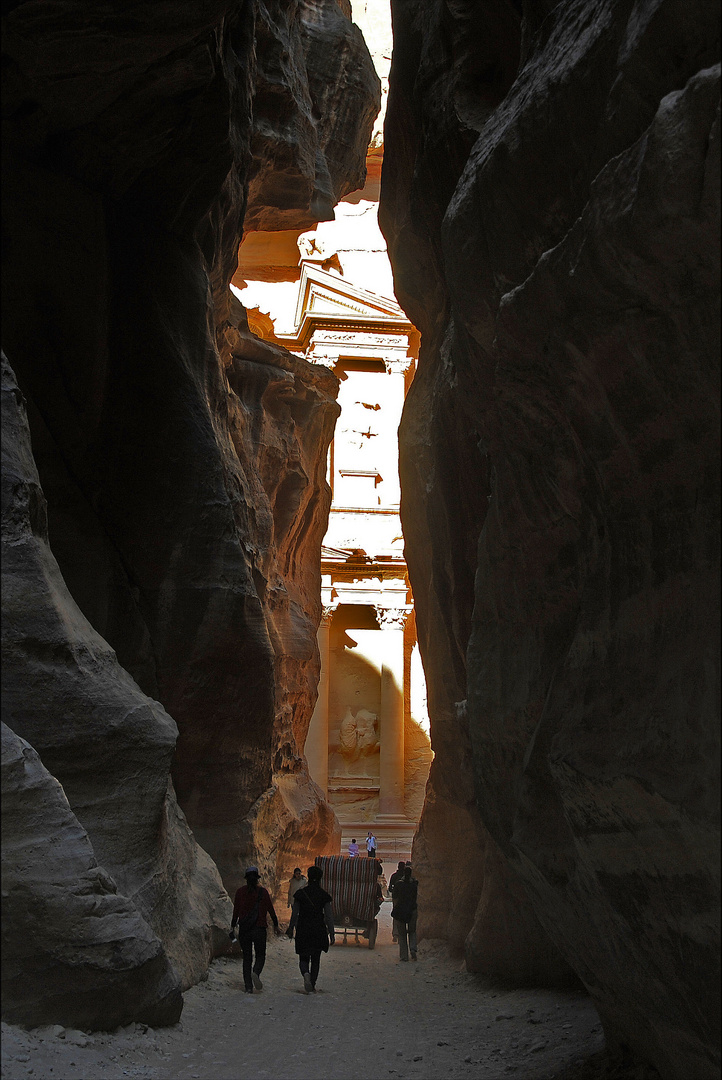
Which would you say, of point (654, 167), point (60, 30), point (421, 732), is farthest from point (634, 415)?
point (421, 732)

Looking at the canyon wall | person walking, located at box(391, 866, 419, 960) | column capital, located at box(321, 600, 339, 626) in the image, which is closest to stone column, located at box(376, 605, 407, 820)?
column capital, located at box(321, 600, 339, 626)

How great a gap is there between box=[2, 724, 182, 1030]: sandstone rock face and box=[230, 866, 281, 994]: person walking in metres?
2.68

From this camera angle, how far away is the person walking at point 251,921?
31.4 feet

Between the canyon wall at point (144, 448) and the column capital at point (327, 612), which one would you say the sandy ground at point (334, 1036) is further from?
the column capital at point (327, 612)

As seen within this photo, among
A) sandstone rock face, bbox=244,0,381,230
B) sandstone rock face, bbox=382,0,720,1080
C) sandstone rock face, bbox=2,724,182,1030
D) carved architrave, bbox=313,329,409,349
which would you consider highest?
carved architrave, bbox=313,329,409,349

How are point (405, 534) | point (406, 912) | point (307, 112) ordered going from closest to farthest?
point (406, 912) < point (405, 534) < point (307, 112)

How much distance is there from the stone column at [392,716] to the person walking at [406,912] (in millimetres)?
15666

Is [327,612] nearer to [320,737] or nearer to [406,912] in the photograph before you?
[320,737]

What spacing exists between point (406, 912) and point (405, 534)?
5697 millimetres

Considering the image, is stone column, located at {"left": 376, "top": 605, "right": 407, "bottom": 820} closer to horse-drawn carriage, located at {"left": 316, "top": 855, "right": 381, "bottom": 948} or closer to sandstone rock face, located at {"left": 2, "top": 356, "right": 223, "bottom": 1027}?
horse-drawn carriage, located at {"left": 316, "top": 855, "right": 381, "bottom": 948}

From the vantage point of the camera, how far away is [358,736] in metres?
30.2

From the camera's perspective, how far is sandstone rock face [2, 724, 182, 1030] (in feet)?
20.1

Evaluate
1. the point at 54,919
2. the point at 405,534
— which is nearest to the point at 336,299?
the point at 405,534

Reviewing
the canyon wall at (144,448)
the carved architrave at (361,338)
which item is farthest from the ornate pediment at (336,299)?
the canyon wall at (144,448)
